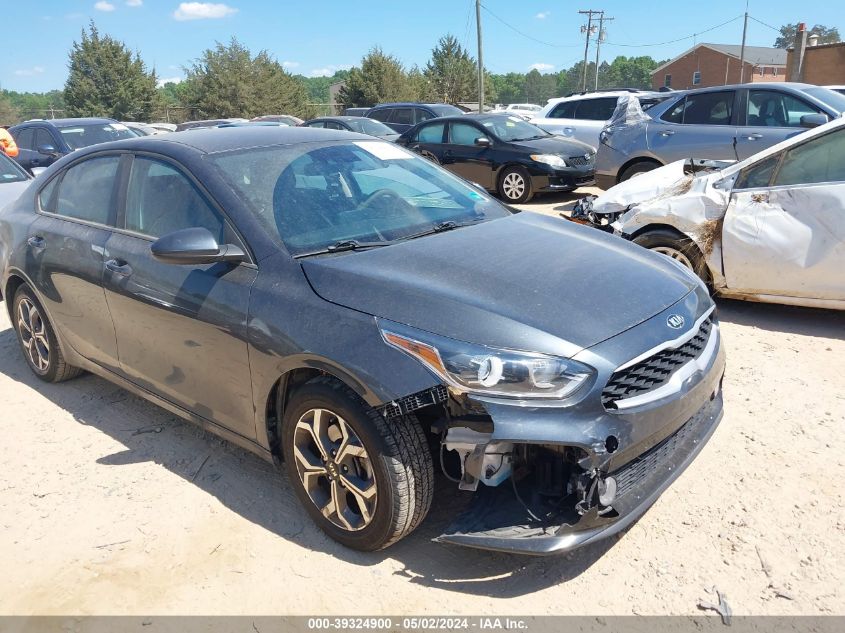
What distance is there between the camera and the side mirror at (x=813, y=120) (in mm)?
7969

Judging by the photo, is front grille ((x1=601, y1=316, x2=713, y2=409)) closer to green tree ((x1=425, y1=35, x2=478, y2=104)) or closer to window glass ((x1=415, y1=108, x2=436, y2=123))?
window glass ((x1=415, y1=108, x2=436, y2=123))

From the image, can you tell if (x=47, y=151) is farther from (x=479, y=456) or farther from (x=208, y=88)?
(x=208, y=88)

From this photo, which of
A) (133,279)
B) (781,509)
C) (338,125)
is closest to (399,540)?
(781,509)

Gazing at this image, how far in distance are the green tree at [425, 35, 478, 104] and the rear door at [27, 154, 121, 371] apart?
49.5 meters

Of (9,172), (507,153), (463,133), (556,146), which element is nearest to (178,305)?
(9,172)

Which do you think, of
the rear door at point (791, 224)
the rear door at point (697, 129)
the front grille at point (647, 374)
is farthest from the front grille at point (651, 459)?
the rear door at point (697, 129)

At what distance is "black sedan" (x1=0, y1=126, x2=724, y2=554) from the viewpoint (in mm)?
2453

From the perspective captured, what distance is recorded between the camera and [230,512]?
3.29 metres

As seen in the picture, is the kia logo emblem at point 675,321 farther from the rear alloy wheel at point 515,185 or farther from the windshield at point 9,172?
the rear alloy wheel at point 515,185

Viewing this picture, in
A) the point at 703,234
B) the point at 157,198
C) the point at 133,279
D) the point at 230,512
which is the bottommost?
the point at 230,512

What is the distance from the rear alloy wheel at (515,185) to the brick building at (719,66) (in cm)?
5597

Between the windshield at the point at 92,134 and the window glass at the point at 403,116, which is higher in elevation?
the windshield at the point at 92,134
